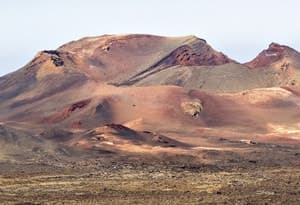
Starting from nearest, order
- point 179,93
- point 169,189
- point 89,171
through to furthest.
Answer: point 169,189 → point 89,171 → point 179,93

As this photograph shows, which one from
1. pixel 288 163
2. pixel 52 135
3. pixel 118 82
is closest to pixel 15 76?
pixel 118 82

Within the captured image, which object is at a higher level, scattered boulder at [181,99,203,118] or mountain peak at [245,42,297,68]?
mountain peak at [245,42,297,68]

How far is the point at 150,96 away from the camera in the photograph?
138 meters

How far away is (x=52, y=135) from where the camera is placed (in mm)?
110938

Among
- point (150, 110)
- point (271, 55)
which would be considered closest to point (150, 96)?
point (150, 110)

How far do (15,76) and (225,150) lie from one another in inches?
3482

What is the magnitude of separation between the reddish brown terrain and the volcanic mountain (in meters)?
0.24

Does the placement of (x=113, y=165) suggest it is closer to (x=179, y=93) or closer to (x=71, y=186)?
(x=71, y=186)

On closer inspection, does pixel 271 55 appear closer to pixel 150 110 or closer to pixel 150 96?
pixel 150 96

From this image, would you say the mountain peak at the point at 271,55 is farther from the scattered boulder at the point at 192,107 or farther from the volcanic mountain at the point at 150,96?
the scattered boulder at the point at 192,107

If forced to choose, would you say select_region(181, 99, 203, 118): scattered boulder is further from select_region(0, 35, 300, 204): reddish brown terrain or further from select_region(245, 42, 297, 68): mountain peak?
select_region(245, 42, 297, 68): mountain peak

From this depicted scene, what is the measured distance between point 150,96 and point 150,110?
511 centimetres

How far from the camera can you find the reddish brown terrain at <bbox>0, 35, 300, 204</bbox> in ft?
308

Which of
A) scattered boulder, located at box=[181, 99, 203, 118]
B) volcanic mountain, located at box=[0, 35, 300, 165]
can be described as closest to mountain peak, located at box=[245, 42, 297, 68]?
volcanic mountain, located at box=[0, 35, 300, 165]
